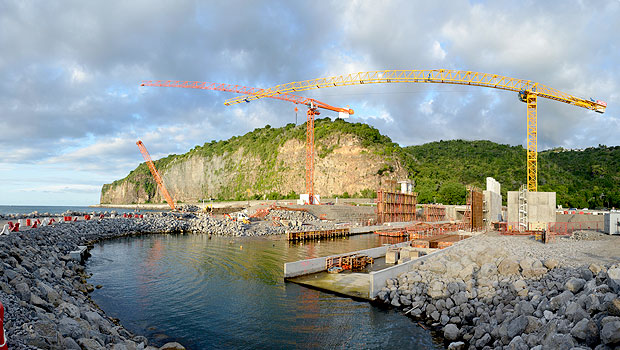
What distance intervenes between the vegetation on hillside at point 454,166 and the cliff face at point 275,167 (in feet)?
1.70

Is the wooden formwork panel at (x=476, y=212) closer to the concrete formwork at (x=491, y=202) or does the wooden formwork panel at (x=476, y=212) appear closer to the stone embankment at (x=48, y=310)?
the concrete formwork at (x=491, y=202)

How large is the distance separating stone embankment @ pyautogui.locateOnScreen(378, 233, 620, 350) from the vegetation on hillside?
7261 centimetres

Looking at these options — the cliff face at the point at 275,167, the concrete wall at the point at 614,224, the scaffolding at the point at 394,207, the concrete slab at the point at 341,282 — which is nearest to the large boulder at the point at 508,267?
the concrete slab at the point at 341,282

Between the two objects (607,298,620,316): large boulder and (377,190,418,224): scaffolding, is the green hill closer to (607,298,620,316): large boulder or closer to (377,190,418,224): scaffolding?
(377,190,418,224): scaffolding

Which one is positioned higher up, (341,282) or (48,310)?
(48,310)

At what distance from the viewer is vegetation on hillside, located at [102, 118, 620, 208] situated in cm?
9094

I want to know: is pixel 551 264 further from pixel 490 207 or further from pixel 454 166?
pixel 454 166

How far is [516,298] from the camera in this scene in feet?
45.2

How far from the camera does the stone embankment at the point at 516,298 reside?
9.18 m

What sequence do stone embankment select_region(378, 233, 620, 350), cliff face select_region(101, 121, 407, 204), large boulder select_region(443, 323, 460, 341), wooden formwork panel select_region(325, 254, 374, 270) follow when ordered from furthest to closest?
1. cliff face select_region(101, 121, 407, 204)
2. wooden formwork panel select_region(325, 254, 374, 270)
3. large boulder select_region(443, 323, 460, 341)
4. stone embankment select_region(378, 233, 620, 350)

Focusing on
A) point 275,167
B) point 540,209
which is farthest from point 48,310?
point 275,167

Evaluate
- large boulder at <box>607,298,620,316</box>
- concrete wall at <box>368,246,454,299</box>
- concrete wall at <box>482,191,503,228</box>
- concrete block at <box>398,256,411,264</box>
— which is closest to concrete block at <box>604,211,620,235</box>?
concrete wall at <box>482,191,503,228</box>

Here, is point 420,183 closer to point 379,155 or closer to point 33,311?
point 379,155

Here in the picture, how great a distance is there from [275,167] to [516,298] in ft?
351
